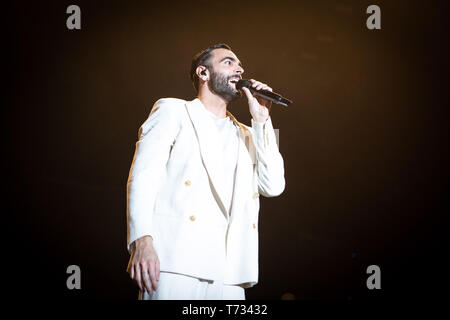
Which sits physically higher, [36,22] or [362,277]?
[36,22]

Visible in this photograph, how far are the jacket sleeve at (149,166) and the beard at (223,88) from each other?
0.26m

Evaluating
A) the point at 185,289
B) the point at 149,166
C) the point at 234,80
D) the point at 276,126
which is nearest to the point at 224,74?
the point at 234,80

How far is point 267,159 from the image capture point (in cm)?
177

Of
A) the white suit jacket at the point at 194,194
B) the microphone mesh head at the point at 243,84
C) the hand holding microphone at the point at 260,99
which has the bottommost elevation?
the white suit jacket at the point at 194,194

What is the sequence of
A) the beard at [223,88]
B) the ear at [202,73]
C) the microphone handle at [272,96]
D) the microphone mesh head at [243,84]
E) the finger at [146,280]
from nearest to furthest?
the finger at [146,280] → the microphone handle at [272,96] → the microphone mesh head at [243,84] → the beard at [223,88] → the ear at [202,73]

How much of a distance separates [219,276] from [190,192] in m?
0.32

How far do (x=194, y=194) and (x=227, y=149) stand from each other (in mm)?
294

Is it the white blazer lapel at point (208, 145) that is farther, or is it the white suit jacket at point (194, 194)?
the white blazer lapel at point (208, 145)

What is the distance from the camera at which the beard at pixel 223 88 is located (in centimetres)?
196

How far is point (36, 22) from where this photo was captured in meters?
2.79

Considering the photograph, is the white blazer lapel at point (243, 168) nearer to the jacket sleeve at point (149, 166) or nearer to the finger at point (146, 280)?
the jacket sleeve at point (149, 166)

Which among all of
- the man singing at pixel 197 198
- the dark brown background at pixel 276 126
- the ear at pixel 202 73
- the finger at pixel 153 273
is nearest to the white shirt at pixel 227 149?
the man singing at pixel 197 198
